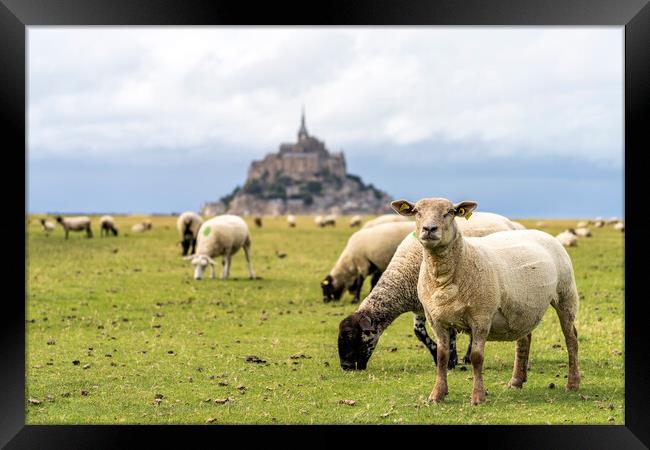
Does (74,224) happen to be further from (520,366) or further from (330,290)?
(520,366)

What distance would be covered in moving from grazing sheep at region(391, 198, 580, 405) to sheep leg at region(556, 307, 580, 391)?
0.57m

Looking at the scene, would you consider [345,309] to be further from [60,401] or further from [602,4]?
[602,4]

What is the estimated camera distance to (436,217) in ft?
31.3

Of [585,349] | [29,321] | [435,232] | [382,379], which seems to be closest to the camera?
[435,232]

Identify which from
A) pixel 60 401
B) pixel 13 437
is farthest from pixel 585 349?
pixel 13 437

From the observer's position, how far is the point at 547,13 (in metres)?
9.16

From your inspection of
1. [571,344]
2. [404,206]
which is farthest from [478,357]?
[571,344]

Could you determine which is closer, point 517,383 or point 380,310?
point 517,383

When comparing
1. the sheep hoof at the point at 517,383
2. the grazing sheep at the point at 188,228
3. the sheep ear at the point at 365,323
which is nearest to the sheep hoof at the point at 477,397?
the sheep hoof at the point at 517,383

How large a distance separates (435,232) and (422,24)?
2621mm

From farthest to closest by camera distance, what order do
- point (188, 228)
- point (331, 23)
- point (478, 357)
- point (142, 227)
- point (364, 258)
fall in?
point (142, 227) < point (188, 228) < point (364, 258) < point (478, 357) < point (331, 23)

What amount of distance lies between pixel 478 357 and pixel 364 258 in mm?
11271

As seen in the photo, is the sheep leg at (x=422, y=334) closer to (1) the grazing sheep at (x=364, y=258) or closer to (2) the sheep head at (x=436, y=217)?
(2) the sheep head at (x=436, y=217)

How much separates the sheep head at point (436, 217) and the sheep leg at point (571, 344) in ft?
9.84
